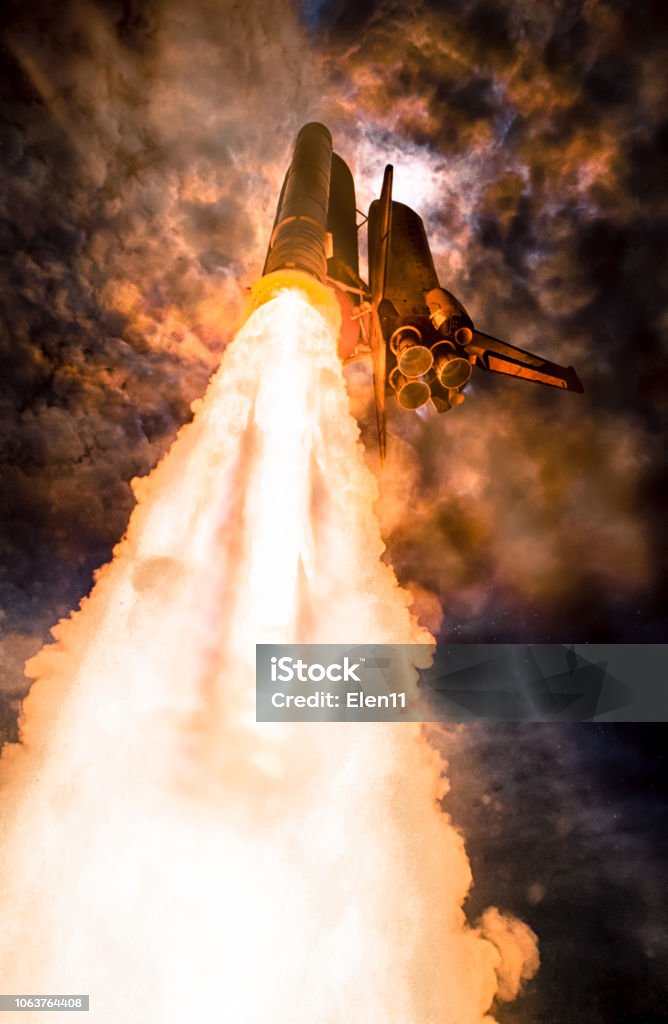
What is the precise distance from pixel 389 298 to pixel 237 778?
10848mm

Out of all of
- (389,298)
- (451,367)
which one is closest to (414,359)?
(451,367)

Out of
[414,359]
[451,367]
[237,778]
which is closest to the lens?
[237,778]

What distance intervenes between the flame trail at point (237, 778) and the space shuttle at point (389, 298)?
4.58 ft

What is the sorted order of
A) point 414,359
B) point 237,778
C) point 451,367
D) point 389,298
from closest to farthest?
point 237,778
point 414,359
point 451,367
point 389,298

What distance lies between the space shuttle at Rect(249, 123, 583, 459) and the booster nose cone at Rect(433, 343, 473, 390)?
0.07 feet

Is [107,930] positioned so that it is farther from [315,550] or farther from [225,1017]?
[315,550]

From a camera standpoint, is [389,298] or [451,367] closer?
[451,367]

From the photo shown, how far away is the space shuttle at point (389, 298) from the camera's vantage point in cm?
1120

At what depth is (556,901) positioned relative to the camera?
20422 millimetres

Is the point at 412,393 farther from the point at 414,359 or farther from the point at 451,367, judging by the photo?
the point at 451,367

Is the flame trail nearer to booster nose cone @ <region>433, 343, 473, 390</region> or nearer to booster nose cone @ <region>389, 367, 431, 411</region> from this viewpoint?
booster nose cone @ <region>389, 367, 431, 411</region>

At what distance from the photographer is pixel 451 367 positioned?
1164 cm

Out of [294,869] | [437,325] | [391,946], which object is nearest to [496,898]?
[391,946]

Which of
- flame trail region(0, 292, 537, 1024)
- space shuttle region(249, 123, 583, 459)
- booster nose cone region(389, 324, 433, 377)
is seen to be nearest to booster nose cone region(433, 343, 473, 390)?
space shuttle region(249, 123, 583, 459)
